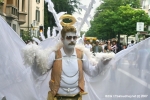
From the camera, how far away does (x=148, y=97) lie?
440cm

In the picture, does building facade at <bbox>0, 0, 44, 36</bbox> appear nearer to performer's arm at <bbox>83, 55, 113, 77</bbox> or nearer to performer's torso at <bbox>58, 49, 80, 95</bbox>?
performer's arm at <bbox>83, 55, 113, 77</bbox>

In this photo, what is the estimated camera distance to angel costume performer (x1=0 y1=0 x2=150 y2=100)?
12.8 ft

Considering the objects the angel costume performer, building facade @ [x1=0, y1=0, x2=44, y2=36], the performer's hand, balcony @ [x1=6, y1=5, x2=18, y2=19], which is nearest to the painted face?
the angel costume performer

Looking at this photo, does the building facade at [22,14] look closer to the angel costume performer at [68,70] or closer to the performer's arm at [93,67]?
the angel costume performer at [68,70]

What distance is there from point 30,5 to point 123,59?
33494 mm

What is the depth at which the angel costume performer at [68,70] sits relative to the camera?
154 inches

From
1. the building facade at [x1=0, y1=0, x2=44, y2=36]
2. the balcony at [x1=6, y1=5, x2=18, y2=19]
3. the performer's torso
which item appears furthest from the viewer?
the building facade at [x1=0, y1=0, x2=44, y2=36]

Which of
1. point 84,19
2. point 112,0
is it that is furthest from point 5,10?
point 112,0

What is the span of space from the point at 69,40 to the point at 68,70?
1.07ft

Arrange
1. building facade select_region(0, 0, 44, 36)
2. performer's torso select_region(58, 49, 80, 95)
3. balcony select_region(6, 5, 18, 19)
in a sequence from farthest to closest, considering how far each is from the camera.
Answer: building facade select_region(0, 0, 44, 36) → balcony select_region(6, 5, 18, 19) → performer's torso select_region(58, 49, 80, 95)

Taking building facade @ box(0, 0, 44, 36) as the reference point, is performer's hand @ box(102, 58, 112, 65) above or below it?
below

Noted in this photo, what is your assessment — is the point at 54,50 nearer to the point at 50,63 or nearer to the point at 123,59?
the point at 50,63

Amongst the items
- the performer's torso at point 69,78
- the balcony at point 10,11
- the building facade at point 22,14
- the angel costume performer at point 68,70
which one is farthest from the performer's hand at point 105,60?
the balcony at point 10,11

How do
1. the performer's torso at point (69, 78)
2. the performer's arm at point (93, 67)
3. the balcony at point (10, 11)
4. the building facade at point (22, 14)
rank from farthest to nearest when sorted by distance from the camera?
the building facade at point (22, 14) → the balcony at point (10, 11) → the performer's arm at point (93, 67) → the performer's torso at point (69, 78)
